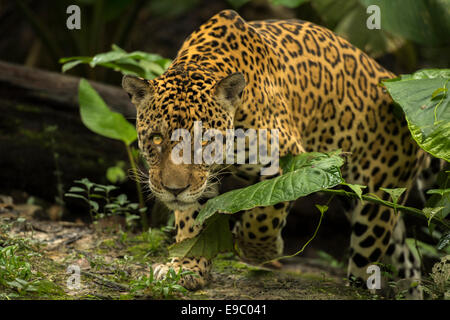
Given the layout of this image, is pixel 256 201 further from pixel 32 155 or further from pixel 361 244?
pixel 32 155

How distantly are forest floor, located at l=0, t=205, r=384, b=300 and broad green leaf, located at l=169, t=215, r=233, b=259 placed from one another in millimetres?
301

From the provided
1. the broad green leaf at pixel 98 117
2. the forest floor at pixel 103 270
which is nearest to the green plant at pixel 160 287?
the forest floor at pixel 103 270

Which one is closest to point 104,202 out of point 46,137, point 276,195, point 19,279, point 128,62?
point 46,137

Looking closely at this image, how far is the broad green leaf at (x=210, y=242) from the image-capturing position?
4.53 m

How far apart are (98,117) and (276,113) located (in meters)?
1.96

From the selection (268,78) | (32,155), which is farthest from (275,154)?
(32,155)

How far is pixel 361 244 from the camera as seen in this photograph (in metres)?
5.64

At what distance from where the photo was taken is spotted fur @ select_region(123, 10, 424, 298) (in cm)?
415

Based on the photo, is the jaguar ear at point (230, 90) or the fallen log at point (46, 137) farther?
the fallen log at point (46, 137)

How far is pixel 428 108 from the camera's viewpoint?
14.7 feet

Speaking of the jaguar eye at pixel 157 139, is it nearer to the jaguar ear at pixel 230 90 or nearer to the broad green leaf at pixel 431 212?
the jaguar ear at pixel 230 90

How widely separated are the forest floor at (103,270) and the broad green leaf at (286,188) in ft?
2.16

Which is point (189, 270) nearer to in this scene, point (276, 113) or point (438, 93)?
point (276, 113)

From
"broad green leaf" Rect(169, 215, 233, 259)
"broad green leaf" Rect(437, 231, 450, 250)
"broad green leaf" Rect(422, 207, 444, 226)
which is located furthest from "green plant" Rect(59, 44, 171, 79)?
"broad green leaf" Rect(437, 231, 450, 250)
